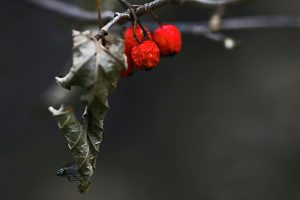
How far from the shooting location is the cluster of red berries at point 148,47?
1.65 m

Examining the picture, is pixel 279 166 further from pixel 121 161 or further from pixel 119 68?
pixel 119 68

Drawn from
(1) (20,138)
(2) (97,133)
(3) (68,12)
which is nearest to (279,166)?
(1) (20,138)

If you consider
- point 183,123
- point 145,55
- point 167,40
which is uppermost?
point 183,123

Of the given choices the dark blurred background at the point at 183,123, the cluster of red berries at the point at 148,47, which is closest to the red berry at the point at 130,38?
the cluster of red berries at the point at 148,47

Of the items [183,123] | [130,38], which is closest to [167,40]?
[130,38]

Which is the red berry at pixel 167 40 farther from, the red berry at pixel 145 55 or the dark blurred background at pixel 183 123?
the dark blurred background at pixel 183 123

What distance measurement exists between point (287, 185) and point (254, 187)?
275 mm

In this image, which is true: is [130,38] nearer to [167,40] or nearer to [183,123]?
[167,40]

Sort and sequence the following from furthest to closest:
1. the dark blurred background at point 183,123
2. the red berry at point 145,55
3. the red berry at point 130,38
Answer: the dark blurred background at point 183,123
the red berry at point 130,38
the red berry at point 145,55

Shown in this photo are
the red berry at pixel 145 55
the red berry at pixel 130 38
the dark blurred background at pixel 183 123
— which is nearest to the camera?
the red berry at pixel 145 55

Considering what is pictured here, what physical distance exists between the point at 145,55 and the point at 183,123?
3135 mm

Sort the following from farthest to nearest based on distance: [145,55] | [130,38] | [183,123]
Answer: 1. [183,123]
2. [130,38]
3. [145,55]

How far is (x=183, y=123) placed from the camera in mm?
4742

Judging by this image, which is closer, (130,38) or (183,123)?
(130,38)
